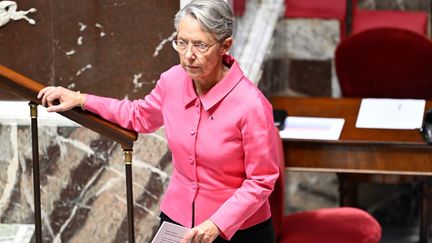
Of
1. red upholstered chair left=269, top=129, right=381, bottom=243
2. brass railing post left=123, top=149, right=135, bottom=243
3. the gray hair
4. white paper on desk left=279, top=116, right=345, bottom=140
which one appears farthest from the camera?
white paper on desk left=279, top=116, right=345, bottom=140

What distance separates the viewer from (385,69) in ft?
18.3

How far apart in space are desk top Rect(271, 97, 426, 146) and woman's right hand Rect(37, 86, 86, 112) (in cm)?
147

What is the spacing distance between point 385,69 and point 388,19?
1.13 metres

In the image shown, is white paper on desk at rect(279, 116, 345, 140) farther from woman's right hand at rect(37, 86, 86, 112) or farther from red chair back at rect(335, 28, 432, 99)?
woman's right hand at rect(37, 86, 86, 112)

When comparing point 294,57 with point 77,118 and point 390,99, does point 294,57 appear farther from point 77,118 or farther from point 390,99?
point 77,118

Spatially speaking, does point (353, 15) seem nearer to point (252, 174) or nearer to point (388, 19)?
point (388, 19)

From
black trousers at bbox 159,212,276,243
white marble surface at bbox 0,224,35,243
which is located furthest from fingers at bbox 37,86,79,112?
white marble surface at bbox 0,224,35,243

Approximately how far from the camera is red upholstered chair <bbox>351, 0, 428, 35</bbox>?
6.59 meters

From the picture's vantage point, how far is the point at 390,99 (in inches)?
210

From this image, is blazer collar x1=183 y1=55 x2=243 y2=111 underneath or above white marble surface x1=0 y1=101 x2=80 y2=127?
above

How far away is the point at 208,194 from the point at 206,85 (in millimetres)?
354

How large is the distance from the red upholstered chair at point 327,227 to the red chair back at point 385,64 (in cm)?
110

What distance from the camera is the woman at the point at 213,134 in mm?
3299

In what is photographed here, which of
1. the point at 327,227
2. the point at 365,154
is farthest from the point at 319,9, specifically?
the point at 327,227
